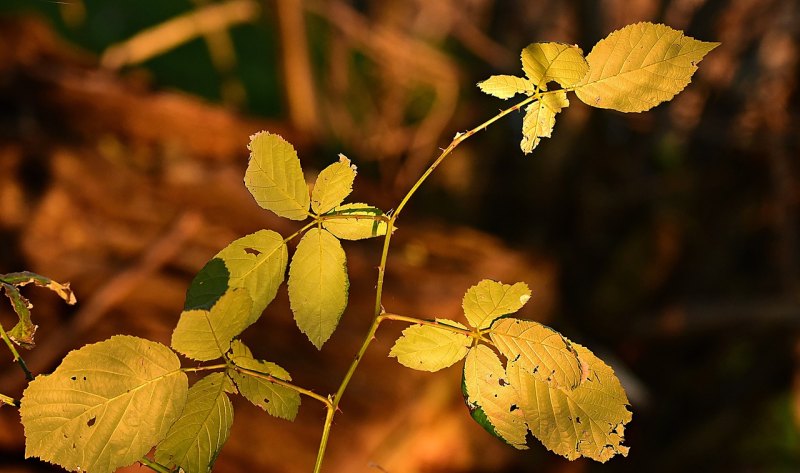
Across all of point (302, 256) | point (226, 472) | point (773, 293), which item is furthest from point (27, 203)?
point (773, 293)

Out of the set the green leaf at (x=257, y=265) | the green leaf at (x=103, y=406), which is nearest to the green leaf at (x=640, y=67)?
the green leaf at (x=257, y=265)

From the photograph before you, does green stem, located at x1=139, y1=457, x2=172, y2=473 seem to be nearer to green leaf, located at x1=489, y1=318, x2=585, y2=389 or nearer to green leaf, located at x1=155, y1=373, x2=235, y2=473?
green leaf, located at x1=155, y1=373, x2=235, y2=473

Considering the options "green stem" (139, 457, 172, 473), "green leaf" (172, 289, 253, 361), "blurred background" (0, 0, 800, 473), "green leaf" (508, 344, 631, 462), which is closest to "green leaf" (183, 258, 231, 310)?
"green leaf" (172, 289, 253, 361)

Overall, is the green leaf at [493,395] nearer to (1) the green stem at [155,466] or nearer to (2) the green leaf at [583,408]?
(2) the green leaf at [583,408]

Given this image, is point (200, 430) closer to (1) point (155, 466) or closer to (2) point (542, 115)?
(1) point (155, 466)

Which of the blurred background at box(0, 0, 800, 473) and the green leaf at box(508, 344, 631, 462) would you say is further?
the blurred background at box(0, 0, 800, 473)

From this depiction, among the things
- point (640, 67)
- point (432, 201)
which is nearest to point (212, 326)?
point (640, 67)

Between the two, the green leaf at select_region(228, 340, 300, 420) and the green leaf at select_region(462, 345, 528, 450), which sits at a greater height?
Result: the green leaf at select_region(462, 345, 528, 450)

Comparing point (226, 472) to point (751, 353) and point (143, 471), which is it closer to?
point (143, 471)
